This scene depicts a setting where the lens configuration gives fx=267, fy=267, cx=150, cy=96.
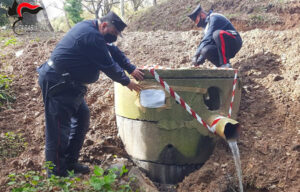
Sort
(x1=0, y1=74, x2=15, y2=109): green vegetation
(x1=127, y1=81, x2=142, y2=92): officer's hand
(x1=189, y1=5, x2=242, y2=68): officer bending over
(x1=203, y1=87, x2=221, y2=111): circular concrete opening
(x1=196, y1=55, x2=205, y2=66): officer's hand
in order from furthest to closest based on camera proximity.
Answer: (x1=196, y1=55, x2=205, y2=66): officer's hand → (x1=189, y1=5, x2=242, y2=68): officer bending over → (x1=0, y1=74, x2=15, y2=109): green vegetation → (x1=203, y1=87, x2=221, y2=111): circular concrete opening → (x1=127, y1=81, x2=142, y2=92): officer's hand

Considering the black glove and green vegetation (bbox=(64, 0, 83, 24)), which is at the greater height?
green vegetation (bbox=(64, 0, 83, 24))

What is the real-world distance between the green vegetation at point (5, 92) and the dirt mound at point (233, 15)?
7769mm

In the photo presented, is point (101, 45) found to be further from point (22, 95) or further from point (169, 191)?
point (22, 95)

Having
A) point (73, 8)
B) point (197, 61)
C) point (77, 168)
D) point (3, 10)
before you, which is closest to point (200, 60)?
point (197, 61)

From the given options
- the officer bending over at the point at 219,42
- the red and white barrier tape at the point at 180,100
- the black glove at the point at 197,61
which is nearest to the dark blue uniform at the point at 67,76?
the red and white barrier tape at the point at 180,100

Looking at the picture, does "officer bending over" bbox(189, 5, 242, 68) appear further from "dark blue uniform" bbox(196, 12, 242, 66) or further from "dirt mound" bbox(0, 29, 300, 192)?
"dirt mound" bbox(0, 29, 300, 192)

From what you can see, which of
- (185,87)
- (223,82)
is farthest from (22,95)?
(223,82)

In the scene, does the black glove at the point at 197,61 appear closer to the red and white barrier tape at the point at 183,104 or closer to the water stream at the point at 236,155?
the red and white barrier tape at the point at 183,104

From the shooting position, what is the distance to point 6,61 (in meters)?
6.69

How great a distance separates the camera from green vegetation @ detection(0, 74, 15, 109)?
203 inches

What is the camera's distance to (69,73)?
3.21 m

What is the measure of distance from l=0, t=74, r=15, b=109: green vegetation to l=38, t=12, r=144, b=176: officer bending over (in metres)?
2.35

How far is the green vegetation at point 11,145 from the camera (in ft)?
12.8

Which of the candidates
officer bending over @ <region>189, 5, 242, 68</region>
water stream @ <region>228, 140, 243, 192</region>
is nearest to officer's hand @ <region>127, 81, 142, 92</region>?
water stream @ <region>228, 140, 243, 192</region>
